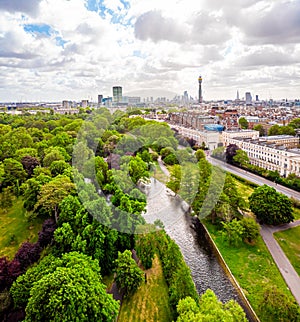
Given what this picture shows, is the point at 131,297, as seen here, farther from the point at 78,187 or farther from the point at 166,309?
the point at 78,187

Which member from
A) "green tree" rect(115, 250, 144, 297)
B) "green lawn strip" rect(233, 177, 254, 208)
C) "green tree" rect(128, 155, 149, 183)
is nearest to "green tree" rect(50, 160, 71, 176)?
"green tree" rect(128, 155, 149, 183)

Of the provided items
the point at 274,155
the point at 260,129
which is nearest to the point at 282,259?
the point at 274,155

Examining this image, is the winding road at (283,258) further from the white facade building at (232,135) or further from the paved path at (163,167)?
the white facade building at (232,135)

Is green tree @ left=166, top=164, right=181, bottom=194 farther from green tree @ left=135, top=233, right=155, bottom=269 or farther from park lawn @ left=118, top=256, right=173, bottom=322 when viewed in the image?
park lawn @ left=118, top=256, right=173, bottom=322

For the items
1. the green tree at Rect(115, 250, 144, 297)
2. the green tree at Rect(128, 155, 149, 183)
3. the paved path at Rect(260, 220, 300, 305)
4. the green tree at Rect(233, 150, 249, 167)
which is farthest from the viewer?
the green tree at Rect(233, 150, 249, 167)

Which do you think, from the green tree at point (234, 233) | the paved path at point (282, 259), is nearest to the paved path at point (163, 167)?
the green tree at point (234, 233)

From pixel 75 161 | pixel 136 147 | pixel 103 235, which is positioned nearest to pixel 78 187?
pixel 103 235

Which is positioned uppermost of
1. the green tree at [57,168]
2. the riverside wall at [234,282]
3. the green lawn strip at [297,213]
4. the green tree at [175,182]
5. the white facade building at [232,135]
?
the white facade building at [232,135]
